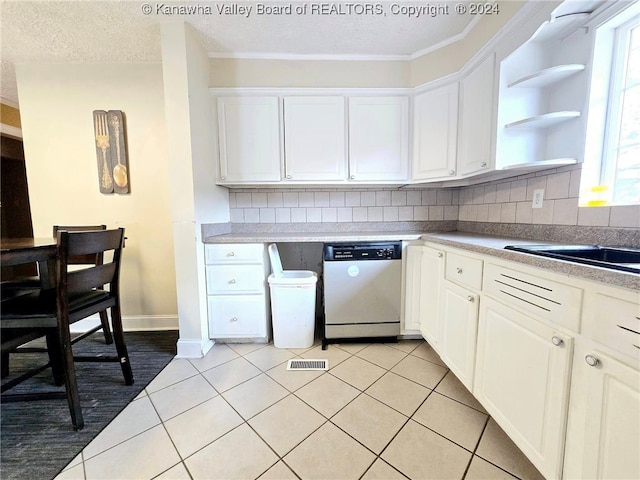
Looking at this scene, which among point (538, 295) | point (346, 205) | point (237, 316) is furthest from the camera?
point (346, 205)

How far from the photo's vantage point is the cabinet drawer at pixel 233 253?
77.4 inches

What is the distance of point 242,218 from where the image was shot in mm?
2480

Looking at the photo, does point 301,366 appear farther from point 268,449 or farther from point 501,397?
point 501,397

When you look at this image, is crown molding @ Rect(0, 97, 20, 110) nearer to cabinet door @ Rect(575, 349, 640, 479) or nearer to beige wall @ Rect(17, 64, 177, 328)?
beige wall @ Rect(17, 64, 177, 328)

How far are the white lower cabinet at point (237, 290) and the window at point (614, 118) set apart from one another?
2043 mm

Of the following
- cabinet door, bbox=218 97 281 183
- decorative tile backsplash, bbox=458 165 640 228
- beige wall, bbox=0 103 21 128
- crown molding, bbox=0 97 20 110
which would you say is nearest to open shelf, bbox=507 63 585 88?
decorative tile backsplash, bbox=458 165 640 228

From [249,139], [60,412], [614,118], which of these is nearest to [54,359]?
[60,412]

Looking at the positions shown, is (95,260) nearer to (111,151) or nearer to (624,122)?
(111,151)

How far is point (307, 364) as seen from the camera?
1779 mm

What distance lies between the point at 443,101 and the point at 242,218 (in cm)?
200

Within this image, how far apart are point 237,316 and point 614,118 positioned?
2.57 m

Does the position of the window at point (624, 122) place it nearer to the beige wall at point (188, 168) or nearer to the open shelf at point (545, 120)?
the open shelf at point (545, 120)

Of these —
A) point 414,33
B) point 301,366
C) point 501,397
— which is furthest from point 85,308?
point 414,33

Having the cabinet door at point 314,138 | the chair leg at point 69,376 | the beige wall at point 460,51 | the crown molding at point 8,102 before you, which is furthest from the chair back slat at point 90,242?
the crown molding at point 8,102
